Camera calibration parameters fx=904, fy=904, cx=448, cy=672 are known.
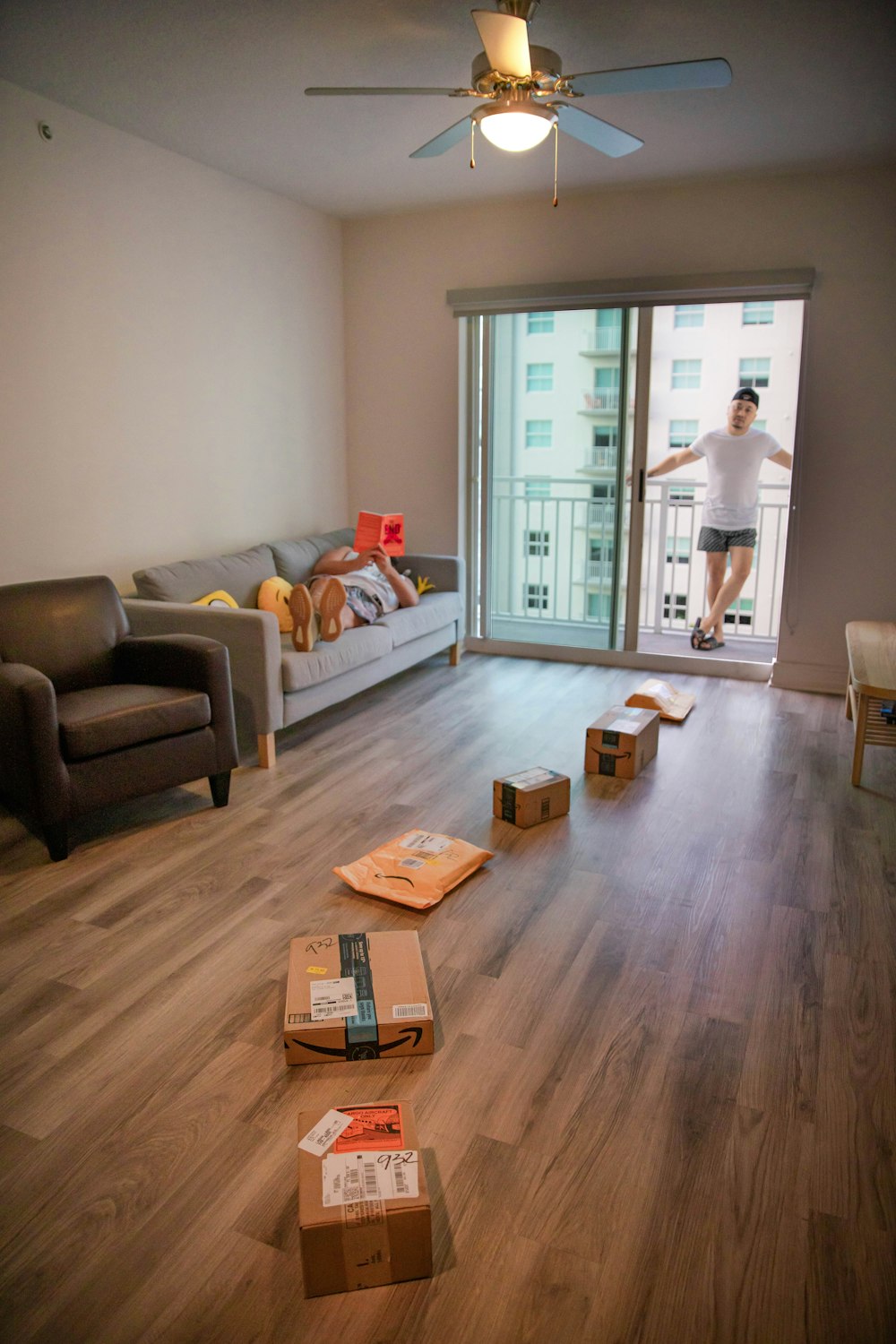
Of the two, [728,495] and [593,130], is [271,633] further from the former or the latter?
[728,495]

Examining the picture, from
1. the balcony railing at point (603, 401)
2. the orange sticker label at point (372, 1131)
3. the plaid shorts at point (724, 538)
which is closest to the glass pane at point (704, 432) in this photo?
the plaid shorts at point (724, 538)

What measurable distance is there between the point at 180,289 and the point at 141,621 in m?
1.64

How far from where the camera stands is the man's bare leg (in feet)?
19.1

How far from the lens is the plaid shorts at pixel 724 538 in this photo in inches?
229

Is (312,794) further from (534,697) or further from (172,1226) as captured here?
(172,1226)

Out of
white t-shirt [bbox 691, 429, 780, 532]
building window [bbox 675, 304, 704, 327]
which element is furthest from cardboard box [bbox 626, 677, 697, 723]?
building window [bbox 675, 304, 704, 327]

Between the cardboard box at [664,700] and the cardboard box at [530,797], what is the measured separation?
4.02 feet

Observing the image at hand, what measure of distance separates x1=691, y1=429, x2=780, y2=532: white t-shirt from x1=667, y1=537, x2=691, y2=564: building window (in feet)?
2.05

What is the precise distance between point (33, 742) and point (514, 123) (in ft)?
7.74

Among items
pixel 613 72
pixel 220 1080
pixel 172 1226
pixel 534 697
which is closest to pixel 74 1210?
pixel 172 1226

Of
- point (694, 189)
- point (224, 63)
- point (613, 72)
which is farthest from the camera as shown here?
point (694, 189)

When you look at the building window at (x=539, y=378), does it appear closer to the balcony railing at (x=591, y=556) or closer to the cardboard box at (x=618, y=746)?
the balcony railing at (x=591, y=556)

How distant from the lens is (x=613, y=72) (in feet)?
8.38

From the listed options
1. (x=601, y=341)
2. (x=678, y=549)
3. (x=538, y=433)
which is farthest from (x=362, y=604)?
(x=678, y=549)
